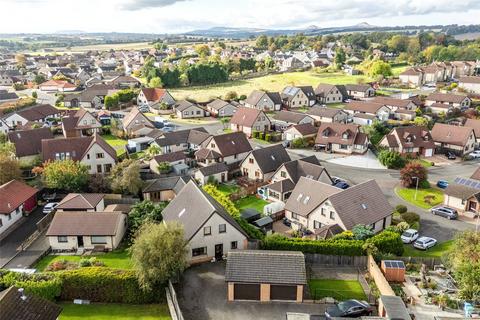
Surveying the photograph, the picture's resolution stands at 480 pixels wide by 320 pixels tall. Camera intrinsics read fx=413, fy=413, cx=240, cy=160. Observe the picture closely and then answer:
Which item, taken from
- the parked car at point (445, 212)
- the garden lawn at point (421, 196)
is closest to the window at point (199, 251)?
the parked car at point (445, 212)

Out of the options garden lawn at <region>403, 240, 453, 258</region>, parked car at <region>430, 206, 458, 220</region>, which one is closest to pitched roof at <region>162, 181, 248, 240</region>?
garden lawn at <region>403, 240, 453, 258</region>

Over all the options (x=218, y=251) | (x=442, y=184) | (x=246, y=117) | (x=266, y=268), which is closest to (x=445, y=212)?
(x=442, y=184)

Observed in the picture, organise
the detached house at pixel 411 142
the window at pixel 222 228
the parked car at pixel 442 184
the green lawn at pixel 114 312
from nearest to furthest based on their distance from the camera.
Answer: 1. the green lawn at pixel 114 312
2. the window at pixel 222 228
3. the parked car at pixel 442 184
4. the detached house at pixel 411 142

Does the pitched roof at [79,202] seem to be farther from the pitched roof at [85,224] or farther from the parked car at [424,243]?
the parked car at [424,243]

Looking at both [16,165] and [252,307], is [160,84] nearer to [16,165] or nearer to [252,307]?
[16,165]

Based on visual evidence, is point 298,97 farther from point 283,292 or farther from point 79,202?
point 283,292

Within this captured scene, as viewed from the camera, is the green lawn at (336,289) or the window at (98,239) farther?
the window at (98,239)
